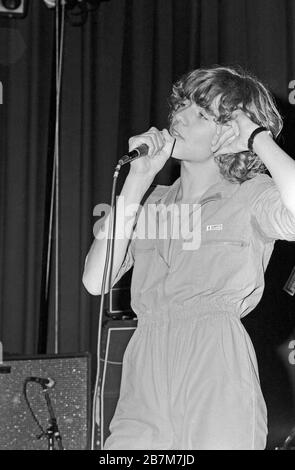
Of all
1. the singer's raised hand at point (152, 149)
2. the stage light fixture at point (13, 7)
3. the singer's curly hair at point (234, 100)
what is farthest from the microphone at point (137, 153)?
the stage light fixture at point (13, 7)

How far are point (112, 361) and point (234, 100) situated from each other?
126cm

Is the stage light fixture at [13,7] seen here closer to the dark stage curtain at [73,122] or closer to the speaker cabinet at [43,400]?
the dark stage curtain at [73,122]

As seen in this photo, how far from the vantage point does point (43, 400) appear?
2518 millimetres

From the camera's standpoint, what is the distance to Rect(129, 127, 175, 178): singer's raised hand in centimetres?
144

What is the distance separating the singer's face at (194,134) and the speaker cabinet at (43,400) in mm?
1255

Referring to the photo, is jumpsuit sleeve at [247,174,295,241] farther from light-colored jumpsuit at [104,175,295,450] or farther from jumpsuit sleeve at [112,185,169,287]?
jumpsuit sleeve at [112,185,169,287]

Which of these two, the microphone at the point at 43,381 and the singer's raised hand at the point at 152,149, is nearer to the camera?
the singer's raised hand at the point at 152,149

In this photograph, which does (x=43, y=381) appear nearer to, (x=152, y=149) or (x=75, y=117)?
(x=152, y=149)

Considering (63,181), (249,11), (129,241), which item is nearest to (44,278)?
(63,181)

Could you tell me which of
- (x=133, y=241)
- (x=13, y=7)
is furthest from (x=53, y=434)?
(x=13, y=7)

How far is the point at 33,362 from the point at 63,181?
132 cm

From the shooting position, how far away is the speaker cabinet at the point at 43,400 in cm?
248

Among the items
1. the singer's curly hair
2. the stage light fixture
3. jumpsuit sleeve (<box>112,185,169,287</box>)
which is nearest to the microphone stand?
jumpsuit sleeve (<box>112,185,169,287</box>)

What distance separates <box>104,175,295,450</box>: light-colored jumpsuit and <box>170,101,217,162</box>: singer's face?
8 centimetres
